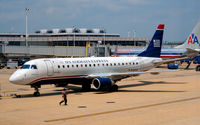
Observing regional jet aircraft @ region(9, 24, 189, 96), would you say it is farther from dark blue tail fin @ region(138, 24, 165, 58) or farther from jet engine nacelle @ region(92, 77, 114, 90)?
dark blue tail fin @ region(138, 24, 165, 58)

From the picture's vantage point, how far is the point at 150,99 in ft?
101

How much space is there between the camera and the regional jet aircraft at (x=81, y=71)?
33.1 metres

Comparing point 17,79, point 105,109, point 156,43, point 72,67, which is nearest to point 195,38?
point 156,43

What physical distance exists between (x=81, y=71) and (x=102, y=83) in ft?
10.5

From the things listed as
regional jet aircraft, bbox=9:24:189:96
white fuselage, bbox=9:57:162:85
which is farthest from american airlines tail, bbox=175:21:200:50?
white fuselage, bbox=9:57:162:85

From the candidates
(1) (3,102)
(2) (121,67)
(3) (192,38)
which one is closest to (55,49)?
(3) (192,38)

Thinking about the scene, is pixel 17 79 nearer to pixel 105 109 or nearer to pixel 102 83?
pixel 102 83

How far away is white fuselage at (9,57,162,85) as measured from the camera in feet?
107

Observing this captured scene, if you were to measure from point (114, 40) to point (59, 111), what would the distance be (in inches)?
6176

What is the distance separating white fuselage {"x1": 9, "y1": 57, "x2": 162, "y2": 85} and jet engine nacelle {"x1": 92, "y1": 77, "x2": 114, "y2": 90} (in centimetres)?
202

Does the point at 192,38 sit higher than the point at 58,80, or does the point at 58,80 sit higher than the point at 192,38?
the point at 192,38

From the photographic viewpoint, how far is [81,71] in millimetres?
36719

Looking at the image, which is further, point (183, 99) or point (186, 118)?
point (183, 99)

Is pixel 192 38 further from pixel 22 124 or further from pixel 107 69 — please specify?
pixel 22 124
